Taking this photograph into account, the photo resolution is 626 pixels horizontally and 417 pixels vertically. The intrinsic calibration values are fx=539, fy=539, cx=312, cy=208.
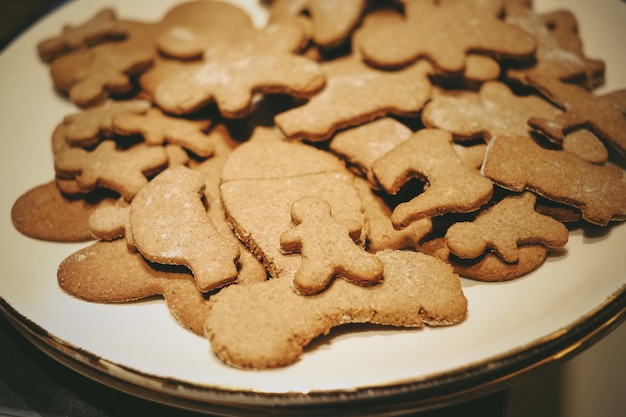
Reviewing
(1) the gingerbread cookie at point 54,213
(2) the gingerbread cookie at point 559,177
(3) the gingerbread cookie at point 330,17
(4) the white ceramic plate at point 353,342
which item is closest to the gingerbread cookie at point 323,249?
(4) the white ceramic plate at point 353,342

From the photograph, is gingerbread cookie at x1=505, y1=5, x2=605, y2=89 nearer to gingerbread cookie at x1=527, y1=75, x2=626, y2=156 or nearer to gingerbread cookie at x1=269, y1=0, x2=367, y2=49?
gingerbread cookie at x1=527, y1=75, x2=626, y2=156

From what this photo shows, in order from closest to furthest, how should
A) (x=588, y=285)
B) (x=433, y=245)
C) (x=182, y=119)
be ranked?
(x=588, y=285) < (x=433, y=245) < (x=182, y=119)

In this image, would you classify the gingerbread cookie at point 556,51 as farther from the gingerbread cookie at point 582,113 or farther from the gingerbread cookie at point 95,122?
the gingerbread cookie at point 95,122

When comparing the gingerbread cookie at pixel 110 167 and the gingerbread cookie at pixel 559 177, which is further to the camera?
the gingerbread cookie at pixel 110 167

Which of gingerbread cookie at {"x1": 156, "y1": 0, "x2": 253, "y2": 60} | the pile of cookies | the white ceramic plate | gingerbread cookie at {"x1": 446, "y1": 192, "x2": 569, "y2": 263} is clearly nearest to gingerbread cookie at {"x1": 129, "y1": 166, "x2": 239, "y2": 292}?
the pile of cookies

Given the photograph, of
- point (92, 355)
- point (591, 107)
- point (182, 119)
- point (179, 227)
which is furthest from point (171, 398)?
point (591, 107)

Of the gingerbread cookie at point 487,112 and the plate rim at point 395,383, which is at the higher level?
the gingerbread cookie at point 487,112

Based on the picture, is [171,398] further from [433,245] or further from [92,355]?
[433,245]
